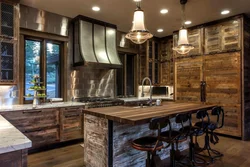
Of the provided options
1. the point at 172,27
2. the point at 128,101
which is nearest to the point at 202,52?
the point at 172,27

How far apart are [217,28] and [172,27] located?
1221mm

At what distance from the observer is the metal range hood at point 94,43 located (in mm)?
4465

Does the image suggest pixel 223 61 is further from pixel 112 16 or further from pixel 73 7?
pixel 73 7

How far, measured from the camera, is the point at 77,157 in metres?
3.38

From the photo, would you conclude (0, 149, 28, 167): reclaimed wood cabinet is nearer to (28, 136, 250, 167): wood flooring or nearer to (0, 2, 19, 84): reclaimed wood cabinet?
(28, 136, 250, 167): wood flooring

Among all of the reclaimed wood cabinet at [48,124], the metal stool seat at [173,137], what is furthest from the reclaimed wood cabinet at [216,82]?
the reclaimed wood cabinet at [48,124]

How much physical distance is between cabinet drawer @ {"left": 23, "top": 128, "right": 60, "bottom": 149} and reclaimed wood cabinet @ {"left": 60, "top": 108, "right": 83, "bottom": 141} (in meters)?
0.14

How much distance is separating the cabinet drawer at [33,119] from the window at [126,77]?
2505 millimetres

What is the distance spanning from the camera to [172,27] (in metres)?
5.45

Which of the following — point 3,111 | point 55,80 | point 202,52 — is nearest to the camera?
point 3,111

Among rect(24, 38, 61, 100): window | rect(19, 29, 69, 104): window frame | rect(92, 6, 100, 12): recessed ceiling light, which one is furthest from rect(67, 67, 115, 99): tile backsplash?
rect(92, 6, 100, 12): recessed ceiling light

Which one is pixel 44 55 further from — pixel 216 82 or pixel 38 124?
pixel 216 82

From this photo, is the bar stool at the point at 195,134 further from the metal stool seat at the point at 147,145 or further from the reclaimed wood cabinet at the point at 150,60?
the reclaimed wood cabinet at the point at 150,60

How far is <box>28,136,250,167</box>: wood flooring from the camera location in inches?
121
